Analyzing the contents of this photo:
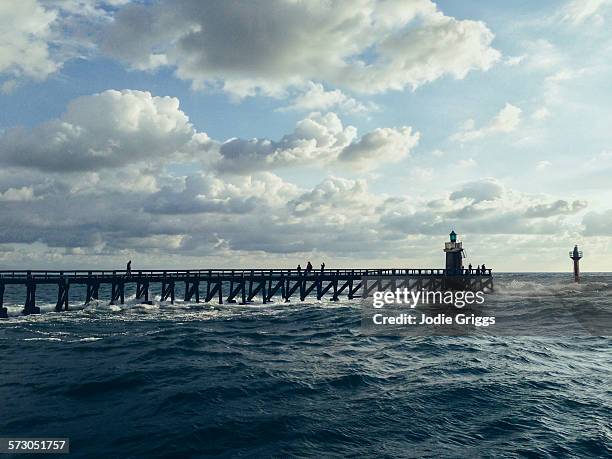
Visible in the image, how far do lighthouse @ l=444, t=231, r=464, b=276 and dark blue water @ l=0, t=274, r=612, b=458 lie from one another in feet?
94.2

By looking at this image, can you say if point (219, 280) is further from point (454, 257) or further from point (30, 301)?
point (454, 257)

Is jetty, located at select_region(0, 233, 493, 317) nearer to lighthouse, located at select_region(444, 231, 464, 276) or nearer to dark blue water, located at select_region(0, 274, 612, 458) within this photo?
lighthouse, located at select_region(444, 231, 464, 276)

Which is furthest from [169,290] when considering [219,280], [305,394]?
[305,394]

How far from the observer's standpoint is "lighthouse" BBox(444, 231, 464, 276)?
57.7 metres

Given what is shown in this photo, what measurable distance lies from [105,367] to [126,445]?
9283mm

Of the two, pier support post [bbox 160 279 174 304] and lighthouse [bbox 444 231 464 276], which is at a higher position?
lighthouse [bbox 444 231 464 276]

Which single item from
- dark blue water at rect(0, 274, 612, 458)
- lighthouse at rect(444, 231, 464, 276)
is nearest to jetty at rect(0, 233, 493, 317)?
lighthouse at rect(444, 231, 464, 276)

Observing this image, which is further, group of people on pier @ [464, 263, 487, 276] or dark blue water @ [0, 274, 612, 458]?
group of people on pier @ [464, 263, 487, 276]

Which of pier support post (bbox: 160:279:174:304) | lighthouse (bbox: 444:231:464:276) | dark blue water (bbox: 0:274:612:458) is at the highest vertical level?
lighthouse (bbox: 444:231:464:276)

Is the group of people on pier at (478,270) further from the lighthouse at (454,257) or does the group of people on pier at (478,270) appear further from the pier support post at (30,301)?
the pier support post at (30,301)

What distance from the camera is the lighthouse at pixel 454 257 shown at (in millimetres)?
57688

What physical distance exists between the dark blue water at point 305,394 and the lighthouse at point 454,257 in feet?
94.2

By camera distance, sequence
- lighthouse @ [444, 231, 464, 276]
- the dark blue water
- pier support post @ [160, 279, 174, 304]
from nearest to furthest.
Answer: the dark blue water
pier support post @ [160, 279, 174, 304]
lighthouse @ [444, 231, 464, 276]

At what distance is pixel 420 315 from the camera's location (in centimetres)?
4222
